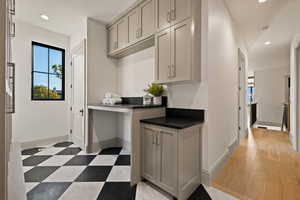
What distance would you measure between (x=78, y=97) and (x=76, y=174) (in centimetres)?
171

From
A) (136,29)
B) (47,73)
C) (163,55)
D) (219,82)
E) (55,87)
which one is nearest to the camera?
(163,55)

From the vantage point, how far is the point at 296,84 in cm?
275

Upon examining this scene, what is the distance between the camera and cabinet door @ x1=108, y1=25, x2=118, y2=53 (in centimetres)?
277

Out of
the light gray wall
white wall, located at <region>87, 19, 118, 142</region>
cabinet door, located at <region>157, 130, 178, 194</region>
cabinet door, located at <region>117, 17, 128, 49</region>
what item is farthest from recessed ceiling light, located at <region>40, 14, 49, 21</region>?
cabinet door, located at <region>157, 130, 178, 194</region>

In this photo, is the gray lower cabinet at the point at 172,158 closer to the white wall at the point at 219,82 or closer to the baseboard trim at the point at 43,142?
the white wall at the point at 219,82

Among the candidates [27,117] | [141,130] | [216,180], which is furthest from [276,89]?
[27,117]

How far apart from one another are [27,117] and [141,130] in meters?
2.80

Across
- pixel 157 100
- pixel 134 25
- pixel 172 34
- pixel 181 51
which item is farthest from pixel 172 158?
pixel 134 25

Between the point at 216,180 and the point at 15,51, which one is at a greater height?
the point at 15,51

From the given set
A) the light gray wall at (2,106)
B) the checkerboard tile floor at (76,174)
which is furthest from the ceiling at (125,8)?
the checkerboard tile floor at (76,174)

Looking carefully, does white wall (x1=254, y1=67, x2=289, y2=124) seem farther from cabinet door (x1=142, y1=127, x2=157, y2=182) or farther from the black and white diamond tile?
cabinet door (x1=142, y1=127, x2=157, y2=182)

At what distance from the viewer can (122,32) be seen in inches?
103

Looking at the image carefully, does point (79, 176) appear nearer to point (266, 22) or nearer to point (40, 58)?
point (40, 58)

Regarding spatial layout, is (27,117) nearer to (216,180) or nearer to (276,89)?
(216,180)
